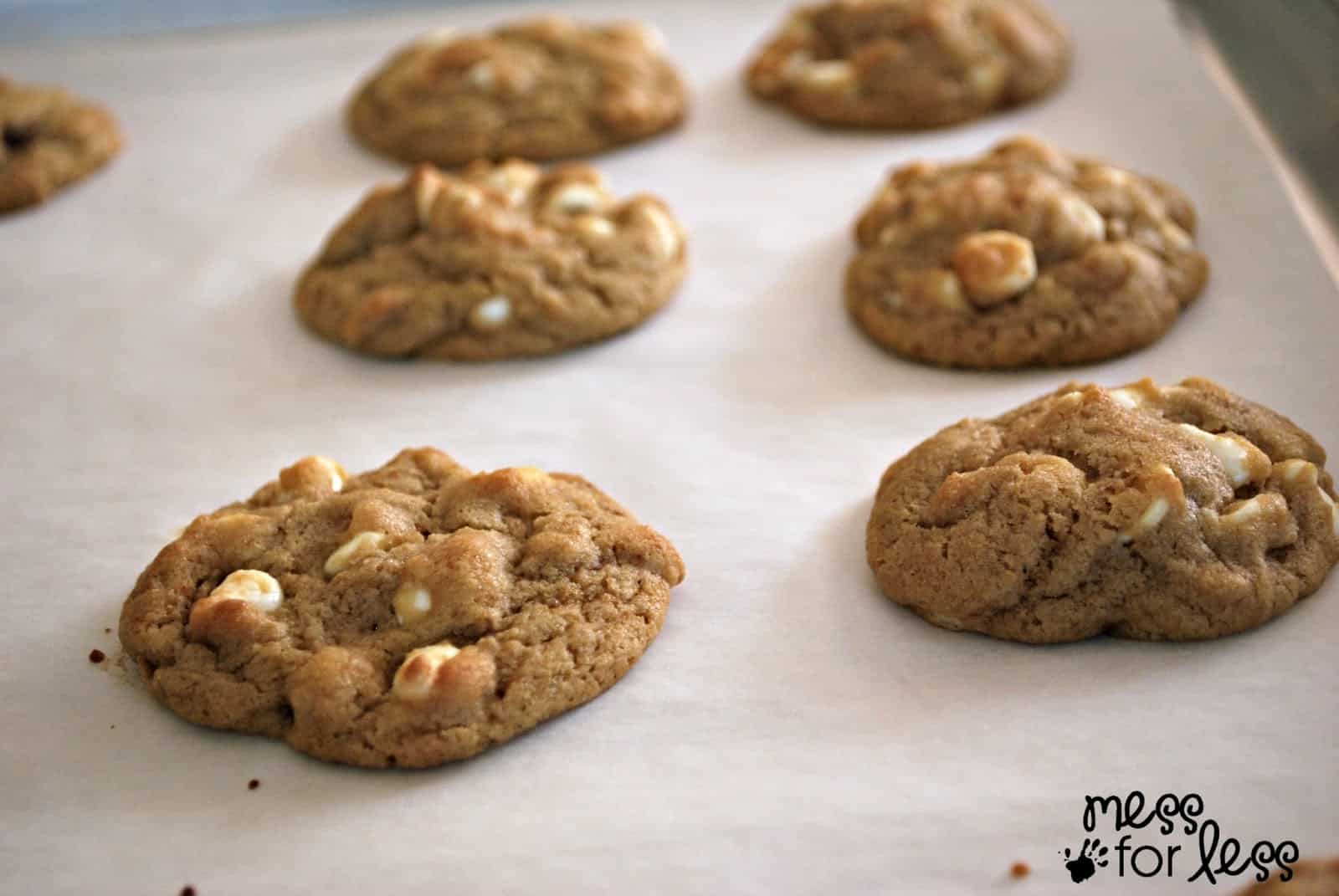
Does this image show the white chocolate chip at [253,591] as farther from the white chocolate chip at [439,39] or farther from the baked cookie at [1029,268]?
the white chocolate chip at [439,39]

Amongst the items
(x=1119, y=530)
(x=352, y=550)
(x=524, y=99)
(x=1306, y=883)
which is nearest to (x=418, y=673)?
(x=352, y=550)

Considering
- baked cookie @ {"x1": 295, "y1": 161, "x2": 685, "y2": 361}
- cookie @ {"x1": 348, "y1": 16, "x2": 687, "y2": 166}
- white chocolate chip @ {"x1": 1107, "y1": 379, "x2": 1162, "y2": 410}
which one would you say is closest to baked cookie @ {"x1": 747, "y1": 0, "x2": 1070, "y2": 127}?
cookie @ {"x1": 348, "y1": 16, "x2": 687, "y2": 166}

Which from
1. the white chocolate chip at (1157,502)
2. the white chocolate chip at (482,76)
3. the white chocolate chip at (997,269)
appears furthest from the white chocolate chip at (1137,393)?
the white chocolate chip at (482,76)

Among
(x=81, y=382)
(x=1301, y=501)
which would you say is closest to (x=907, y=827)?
(x=1301, y=501)

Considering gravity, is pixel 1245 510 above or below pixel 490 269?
above

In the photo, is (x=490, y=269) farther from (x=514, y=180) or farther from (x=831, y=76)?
(x=831, y=76)
